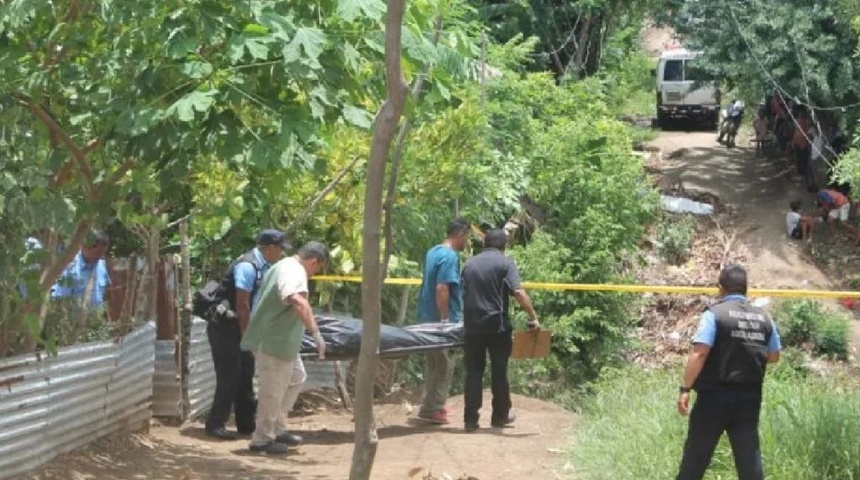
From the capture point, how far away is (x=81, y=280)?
10.8m

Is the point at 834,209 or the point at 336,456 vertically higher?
the point at 834,209

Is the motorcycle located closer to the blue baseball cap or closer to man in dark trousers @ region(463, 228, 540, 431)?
man in dark trousers @ region(463, 228, 540, 431)

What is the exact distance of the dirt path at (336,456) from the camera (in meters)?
9.96

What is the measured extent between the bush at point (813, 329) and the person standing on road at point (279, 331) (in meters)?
12.8

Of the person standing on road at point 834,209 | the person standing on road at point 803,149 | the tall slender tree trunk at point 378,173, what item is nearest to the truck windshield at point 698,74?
the person standing on road at point 803,149

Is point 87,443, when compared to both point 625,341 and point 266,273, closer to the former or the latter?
point 266,273

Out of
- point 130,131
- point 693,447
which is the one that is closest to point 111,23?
point 130,131

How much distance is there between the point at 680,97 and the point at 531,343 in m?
26.7

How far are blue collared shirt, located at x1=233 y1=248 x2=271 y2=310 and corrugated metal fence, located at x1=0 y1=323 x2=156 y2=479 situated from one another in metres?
0.95

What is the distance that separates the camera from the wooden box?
12.1 m

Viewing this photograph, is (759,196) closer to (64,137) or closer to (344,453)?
(344,453)

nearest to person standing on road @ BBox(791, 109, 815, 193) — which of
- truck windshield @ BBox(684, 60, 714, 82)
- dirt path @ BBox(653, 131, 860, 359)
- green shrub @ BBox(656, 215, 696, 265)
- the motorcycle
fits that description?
dirt path @ BBox(653, 131, 860, 359)

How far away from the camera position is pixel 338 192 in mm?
13820

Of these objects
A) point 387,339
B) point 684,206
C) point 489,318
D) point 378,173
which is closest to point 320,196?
point 387,339
